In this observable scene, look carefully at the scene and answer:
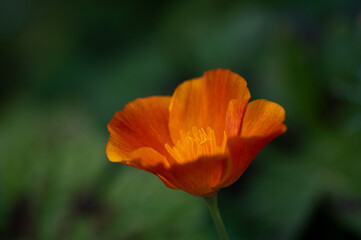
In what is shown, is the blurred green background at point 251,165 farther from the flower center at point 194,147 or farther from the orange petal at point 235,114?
the orange petal at point 235,114

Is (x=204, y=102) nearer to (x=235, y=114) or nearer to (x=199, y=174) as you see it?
(x=235, y=114)

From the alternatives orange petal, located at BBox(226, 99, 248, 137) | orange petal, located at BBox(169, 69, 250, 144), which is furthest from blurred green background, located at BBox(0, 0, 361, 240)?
orange petal, located at BBox(226, 99, 248, 137)

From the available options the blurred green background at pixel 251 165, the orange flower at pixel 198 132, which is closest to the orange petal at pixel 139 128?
the orange flower at pixel 198 132

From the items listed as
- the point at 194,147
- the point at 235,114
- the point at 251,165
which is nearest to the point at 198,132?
the point at 194,147

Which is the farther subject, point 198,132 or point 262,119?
point 198,132

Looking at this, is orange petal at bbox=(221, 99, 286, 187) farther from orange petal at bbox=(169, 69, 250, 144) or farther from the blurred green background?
the blurred green background

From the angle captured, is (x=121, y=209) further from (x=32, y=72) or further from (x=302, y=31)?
(x=32, y=72)
